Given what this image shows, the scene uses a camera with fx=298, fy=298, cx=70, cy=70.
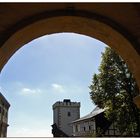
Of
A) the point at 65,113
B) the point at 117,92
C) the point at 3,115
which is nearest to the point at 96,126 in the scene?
the point at 3,115

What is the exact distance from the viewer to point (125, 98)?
2545cm

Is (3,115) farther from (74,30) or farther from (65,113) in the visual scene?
(74,30)

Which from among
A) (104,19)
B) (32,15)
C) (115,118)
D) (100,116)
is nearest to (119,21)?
(104,19)

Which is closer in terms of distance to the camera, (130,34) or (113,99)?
(130,34)

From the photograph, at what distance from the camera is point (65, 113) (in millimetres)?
72750

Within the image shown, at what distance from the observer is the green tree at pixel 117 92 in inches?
958

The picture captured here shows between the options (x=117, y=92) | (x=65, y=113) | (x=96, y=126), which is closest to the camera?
(x=117, y=92)

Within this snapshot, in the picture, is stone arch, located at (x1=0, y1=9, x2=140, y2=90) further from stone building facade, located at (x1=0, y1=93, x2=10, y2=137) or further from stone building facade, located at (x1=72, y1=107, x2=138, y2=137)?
stone building facade, located at (x1=0, y1=93, x2=10, y2=137)

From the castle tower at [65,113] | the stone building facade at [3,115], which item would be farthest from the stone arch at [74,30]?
the castle tower at [65,113]

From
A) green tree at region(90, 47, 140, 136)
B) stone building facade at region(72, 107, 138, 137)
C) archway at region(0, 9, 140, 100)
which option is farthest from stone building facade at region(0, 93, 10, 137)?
archway at region(0, 9, 140, 100)

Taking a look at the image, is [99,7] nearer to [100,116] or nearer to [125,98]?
[125,98]

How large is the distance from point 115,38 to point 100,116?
125 ft

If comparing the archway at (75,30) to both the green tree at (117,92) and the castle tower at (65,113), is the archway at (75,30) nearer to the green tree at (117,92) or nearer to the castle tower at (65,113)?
the green tree at (117,92)

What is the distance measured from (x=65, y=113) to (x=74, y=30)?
6722cm
